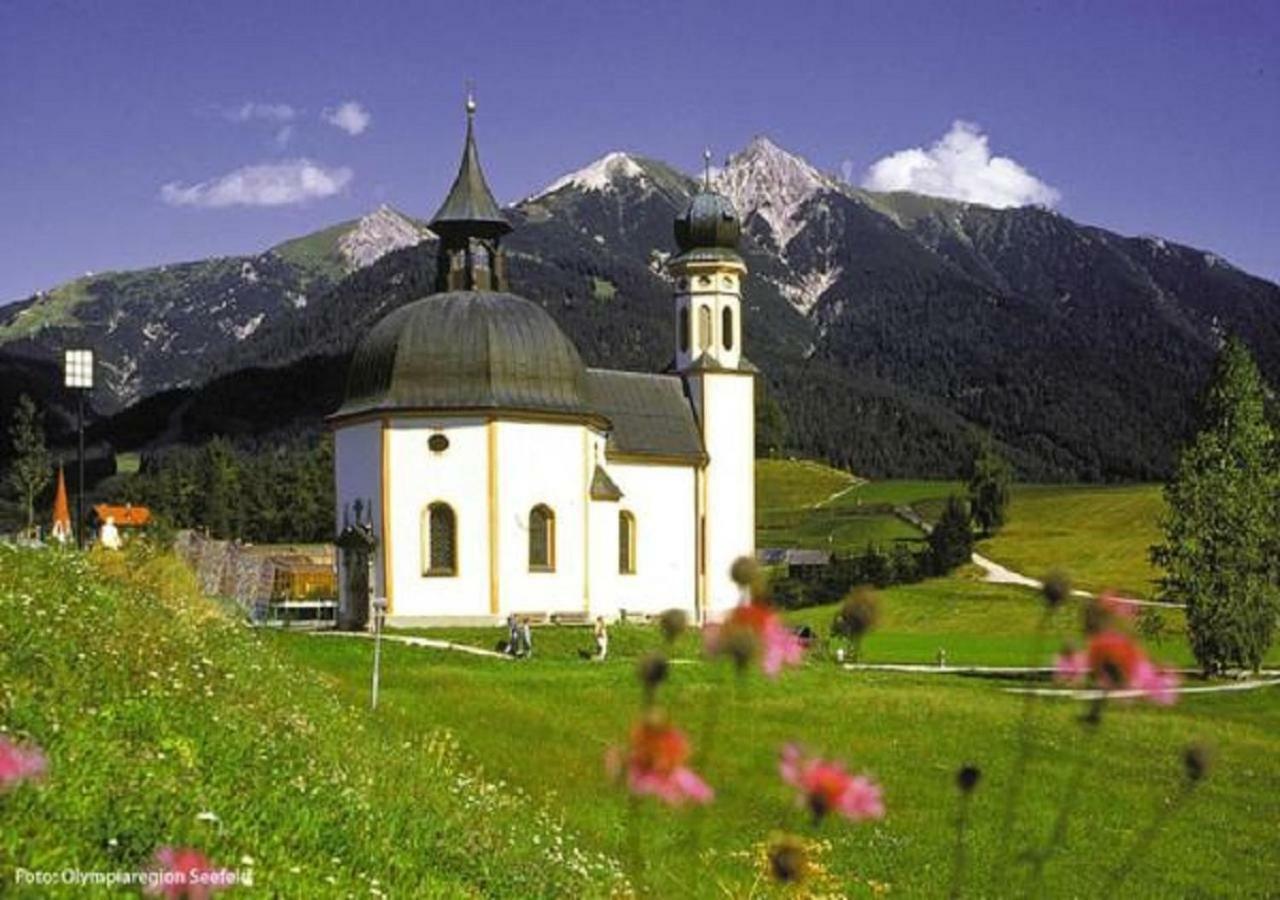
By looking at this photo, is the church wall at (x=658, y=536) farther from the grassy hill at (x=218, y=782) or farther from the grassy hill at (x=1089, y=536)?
the grassy hill at (x=1089, y=536)

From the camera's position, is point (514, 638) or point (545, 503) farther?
point (545, 503)

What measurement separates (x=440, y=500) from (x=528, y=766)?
23918 millimetres

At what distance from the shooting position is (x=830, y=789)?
3062 mm

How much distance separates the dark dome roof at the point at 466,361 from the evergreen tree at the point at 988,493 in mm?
65826

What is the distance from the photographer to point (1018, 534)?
344 feet

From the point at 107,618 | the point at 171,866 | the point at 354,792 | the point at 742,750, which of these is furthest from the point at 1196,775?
the point at 742,750

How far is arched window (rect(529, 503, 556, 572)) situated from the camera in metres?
43.9

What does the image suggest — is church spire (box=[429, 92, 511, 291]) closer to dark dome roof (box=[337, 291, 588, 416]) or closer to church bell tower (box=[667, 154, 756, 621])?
dark dome roof (box=[337, 291, 588, 416])

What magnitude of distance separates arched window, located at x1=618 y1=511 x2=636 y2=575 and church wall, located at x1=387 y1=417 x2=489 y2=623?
7031 mm

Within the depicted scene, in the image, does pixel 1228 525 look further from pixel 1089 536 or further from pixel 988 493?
pixel 988 493

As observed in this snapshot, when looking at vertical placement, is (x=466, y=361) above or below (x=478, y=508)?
above

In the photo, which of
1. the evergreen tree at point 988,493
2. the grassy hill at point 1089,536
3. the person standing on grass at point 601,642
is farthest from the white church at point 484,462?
the evergreen tree at point 988,493

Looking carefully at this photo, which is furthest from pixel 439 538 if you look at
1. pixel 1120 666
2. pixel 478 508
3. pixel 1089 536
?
pixel 1089 536

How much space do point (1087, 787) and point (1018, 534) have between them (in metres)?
84.1
